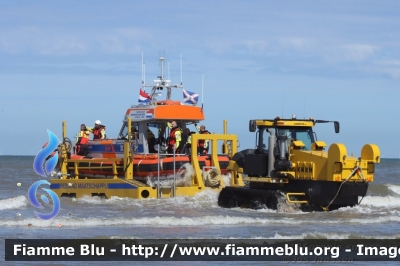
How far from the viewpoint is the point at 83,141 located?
2462cm

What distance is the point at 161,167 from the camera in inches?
864

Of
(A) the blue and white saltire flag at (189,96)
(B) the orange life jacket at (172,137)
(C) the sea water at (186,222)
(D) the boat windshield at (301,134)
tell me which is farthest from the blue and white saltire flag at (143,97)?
(D) the boat windshield at (301,134)

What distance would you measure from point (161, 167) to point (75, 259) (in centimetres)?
999

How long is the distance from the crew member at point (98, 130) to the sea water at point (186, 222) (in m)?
3.68

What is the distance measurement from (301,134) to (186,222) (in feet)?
13.0

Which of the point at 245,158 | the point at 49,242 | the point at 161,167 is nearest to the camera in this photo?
the point at 49,242

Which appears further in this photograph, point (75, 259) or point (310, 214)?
point (310, 214)

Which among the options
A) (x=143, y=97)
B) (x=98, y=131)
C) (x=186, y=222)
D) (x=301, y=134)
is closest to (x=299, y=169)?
(x=301, y=134)

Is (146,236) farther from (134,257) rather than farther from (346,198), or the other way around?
(346,198)

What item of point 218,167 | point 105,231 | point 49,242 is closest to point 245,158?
point 218,167

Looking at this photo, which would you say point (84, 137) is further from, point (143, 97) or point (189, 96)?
point (189, 96)

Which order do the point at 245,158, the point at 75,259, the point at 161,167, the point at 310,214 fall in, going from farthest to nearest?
the point at 161,167
the point at 245,158
the point at 310,214
the point at 75,259

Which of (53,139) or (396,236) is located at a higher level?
(53,139)

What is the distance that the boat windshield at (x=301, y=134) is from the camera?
62.1 ft
